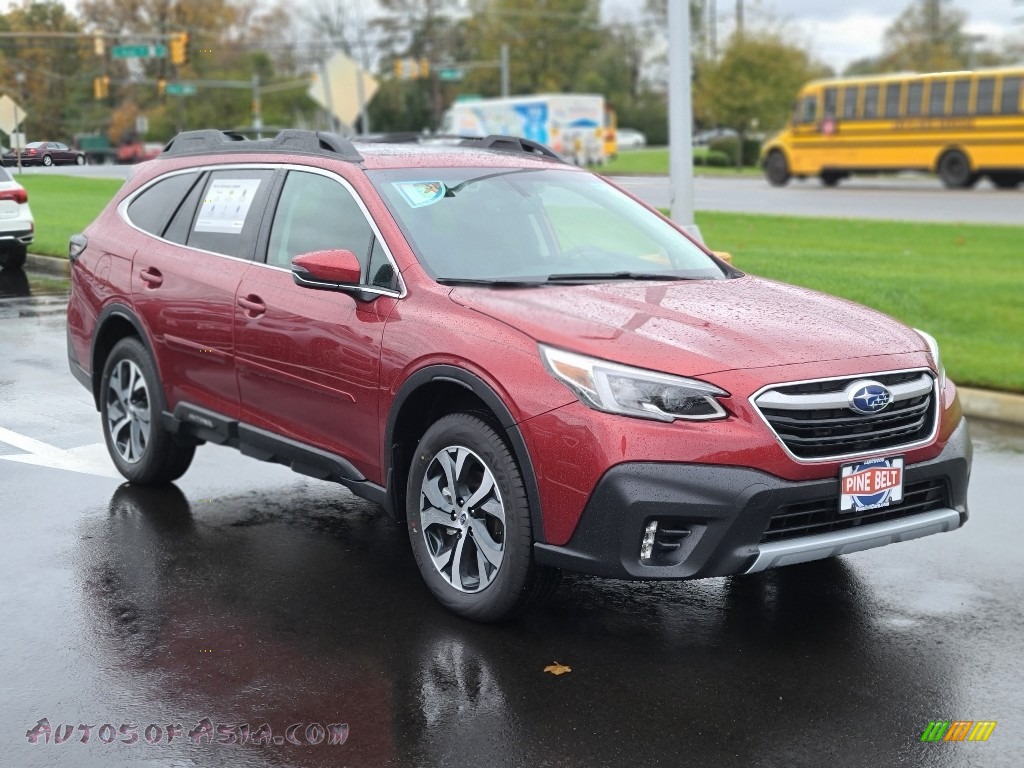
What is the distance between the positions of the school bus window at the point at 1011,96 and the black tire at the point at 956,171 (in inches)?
63.1

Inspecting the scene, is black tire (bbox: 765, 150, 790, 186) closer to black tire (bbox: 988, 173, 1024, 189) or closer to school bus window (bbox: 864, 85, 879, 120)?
school bus window (bbox: 864, 85, 879, 120)

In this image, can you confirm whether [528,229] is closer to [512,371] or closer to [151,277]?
[512,371]

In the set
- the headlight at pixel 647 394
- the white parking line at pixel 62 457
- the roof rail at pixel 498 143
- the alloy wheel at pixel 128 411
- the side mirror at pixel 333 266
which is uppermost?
the roof rail at pixel 498 143

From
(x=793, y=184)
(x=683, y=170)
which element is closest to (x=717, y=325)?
(x=683, y=170)

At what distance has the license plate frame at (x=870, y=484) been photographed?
15.1ft

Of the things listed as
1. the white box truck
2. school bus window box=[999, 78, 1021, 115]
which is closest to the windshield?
school bus window box=[999, 78, 1021, 115]

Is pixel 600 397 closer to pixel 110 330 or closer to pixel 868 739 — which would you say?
pixel 868 739

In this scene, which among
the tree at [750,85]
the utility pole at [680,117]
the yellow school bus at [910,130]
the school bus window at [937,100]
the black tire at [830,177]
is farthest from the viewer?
the tree at [750,85]

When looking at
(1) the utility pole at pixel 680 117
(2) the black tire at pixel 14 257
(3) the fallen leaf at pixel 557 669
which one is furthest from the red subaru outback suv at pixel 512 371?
(2) the black tire at pixel 14 257

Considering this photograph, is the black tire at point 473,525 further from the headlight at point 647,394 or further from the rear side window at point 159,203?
the rear side window at point 159,203

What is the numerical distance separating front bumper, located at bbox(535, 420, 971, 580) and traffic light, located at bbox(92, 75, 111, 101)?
1027cm

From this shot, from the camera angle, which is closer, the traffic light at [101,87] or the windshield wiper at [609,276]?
the windshield wiper at [609,276]

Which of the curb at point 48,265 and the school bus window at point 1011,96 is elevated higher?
the school bus window at point 1011,96

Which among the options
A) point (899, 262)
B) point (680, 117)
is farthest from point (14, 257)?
point (899, 262)
